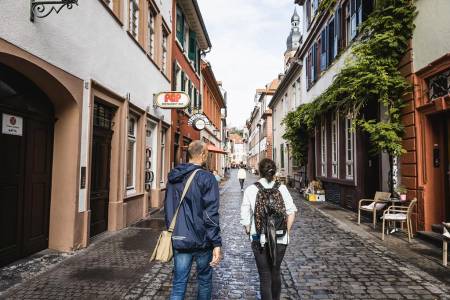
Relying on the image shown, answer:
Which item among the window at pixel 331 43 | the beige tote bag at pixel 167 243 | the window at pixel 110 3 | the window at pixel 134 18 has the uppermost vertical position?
the window at pixel 331 43

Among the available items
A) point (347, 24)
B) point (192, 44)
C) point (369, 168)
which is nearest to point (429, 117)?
point (369, 168)

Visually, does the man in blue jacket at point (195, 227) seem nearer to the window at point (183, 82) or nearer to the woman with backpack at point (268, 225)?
the woman with backpack at point (268, 225)

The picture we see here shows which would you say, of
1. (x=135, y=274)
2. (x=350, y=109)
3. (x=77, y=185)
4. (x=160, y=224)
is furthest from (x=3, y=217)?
(x=350, y=109)

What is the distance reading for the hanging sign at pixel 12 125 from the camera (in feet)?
17.1

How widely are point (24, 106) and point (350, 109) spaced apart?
762 centimetres

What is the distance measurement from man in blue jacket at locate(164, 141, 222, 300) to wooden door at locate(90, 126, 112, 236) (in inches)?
191

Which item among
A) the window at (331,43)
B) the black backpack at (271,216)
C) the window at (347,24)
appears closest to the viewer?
the black backpack at (271,216)

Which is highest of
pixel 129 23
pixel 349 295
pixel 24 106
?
pixel 129 23

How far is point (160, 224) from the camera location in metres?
9.59

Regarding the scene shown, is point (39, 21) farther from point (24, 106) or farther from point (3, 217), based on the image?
point (3, 217)

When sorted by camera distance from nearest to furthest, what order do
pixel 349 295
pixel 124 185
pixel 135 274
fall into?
pixel 349 295 → pixel 135 274 → pixel 124 185

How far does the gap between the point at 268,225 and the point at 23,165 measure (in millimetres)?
4104

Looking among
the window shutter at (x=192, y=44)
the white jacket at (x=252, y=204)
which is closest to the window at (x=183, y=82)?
the window shutter at (x=192, y=44)

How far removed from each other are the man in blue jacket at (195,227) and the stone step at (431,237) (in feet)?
18.1
